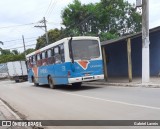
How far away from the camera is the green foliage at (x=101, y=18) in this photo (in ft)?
148

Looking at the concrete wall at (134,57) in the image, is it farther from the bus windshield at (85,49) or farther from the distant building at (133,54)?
the bus windshield at (85,49)

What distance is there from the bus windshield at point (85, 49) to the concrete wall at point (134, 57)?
5.39m

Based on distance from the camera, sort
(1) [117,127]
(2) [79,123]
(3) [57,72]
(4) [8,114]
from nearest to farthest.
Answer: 1. (1) [117,127]
2. (2) [79,123]
3. (4) [8,114]
4. (3) [57,72]

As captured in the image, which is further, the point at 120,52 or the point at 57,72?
the point at 120,52

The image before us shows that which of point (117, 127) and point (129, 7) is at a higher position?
point (129, 7)

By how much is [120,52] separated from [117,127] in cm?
2064

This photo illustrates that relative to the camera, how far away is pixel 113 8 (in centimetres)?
4619

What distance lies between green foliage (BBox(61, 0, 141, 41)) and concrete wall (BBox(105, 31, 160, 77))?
14.9 meters

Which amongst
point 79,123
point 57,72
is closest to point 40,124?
point 79,123

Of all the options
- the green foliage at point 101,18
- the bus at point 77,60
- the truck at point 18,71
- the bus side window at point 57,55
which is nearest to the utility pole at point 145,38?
the bus at point 77,60

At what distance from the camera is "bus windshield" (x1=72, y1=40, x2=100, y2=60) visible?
62.0ft

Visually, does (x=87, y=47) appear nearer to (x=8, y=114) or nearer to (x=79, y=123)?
(x=8, y=114)

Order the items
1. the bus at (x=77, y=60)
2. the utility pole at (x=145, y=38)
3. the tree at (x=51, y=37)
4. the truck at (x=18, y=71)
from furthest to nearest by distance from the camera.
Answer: the tree at (x=51, y=37), the truck at (x=18, y=71), the bus at (x=77, y=60), the utility pole at (x=145, y=38)

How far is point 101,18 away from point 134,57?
2166 cm
